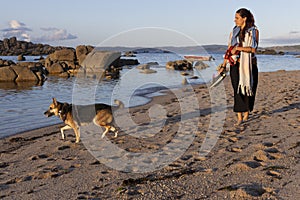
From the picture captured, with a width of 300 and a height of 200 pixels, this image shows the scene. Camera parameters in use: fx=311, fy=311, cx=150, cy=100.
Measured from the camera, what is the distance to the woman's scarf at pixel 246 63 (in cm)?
700

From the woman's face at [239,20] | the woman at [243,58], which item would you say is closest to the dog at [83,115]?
the woman at [243,58]

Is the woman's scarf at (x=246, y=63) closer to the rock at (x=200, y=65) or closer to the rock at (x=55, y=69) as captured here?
the rock at (x=55, y=69)

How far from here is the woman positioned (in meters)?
7.02

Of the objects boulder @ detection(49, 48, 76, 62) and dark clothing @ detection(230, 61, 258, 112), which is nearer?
dark clothing @ detection(230, 61, 258, 112)

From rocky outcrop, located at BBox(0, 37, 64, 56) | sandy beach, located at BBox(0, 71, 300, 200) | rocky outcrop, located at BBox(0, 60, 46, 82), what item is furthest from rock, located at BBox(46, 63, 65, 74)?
rocky outcrop, located at BBox(0, 37, 64, 56)

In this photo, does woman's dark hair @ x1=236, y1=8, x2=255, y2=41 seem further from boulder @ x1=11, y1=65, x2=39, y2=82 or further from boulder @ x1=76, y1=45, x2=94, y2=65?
boulder @ x1=76, y1=45, x2=94, y2=65

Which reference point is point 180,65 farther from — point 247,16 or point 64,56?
point 247,16

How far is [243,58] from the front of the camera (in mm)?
7215

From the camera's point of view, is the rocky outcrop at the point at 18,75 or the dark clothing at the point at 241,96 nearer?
the dark clothing at the point at 241,96

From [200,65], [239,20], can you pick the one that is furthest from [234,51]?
[200,65]

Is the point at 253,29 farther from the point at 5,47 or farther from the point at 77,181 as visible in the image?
the point at 5,47

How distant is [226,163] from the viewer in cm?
509

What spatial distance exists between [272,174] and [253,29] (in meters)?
3.71

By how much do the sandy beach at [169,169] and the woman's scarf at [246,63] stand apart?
99cm
